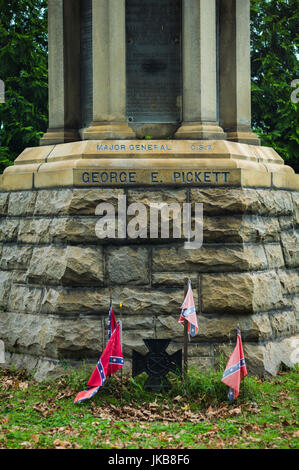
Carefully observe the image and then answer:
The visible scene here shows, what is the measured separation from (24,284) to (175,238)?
1948 mm

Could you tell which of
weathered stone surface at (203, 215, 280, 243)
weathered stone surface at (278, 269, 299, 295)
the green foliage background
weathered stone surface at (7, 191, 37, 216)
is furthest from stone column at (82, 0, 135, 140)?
the green foliage background

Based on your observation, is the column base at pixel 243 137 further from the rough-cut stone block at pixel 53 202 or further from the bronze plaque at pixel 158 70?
the rough-cut stone block at pixel 53 202

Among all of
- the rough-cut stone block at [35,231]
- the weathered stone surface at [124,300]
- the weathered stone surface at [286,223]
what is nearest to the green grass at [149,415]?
the weathered stone surface at [124,300]

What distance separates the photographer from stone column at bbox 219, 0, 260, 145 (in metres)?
8.88

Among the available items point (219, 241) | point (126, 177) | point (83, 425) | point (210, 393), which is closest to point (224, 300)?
point (219, 241)

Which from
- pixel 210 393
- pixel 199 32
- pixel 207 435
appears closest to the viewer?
pixel 207 435

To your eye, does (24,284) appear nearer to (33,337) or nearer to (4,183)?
(33,337)

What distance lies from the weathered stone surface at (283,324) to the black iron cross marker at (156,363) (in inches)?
58.7

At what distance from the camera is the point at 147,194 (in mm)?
7656

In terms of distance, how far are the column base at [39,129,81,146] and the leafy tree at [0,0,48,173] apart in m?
5.32

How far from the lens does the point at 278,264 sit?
845 centimetres

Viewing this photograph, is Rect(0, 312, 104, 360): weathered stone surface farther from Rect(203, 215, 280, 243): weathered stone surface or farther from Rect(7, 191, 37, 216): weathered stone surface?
Rect(203, 215, 280, 243): weathered stone surface

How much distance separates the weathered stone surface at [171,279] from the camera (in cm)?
761

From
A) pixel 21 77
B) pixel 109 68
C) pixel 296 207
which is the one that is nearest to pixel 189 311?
pixel 296 207
